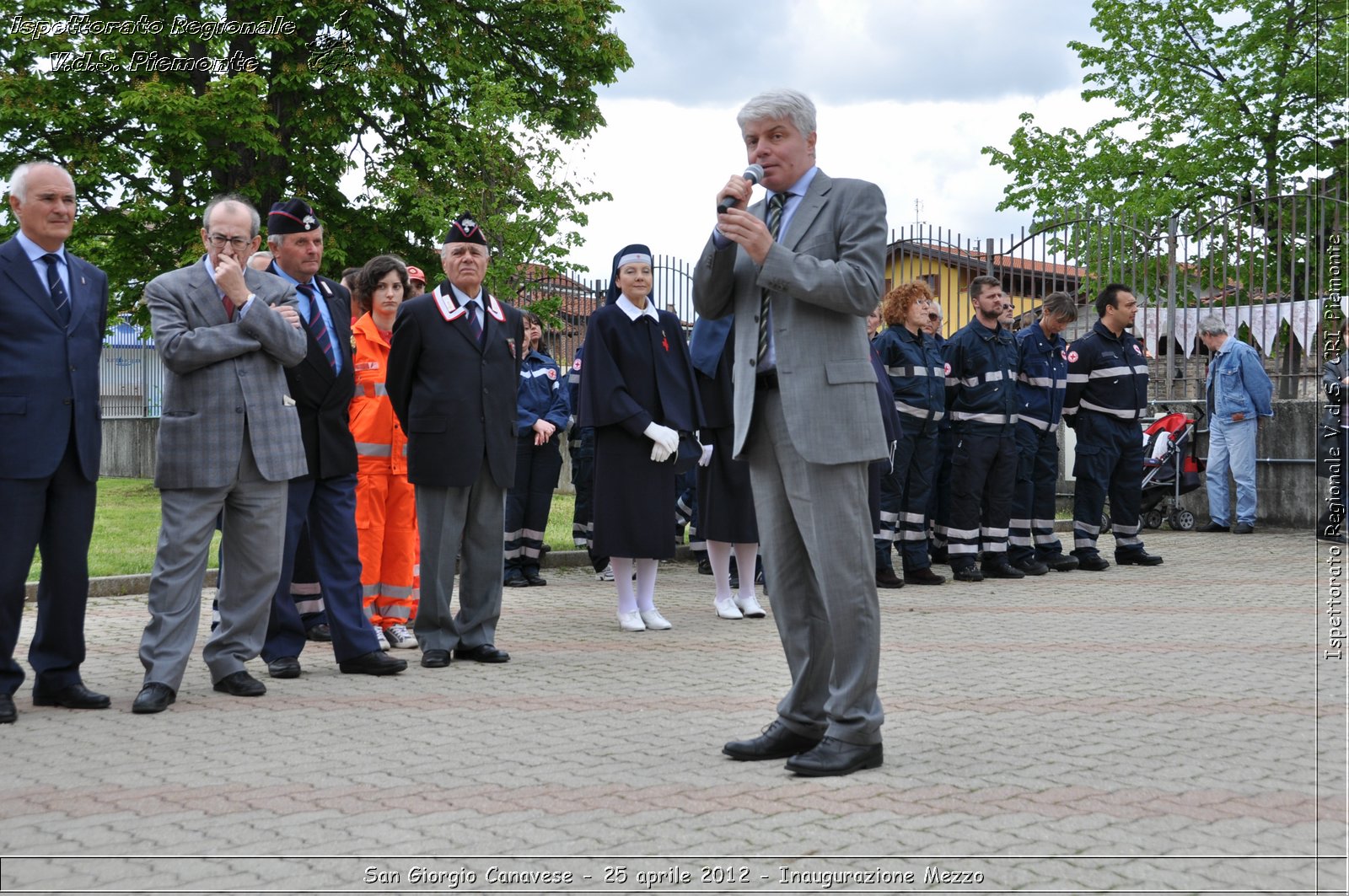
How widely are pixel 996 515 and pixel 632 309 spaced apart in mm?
4586

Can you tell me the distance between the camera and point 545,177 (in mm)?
26812

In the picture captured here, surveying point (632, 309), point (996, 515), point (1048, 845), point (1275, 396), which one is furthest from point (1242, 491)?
point (1048, 845)

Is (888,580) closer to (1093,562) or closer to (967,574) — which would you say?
(967,574)

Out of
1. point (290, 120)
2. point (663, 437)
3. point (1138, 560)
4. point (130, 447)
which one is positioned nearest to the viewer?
point (663, 437)

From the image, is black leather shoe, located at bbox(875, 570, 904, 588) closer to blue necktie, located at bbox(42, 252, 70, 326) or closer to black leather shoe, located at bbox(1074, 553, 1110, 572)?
black leather shoe, located at bbox(1074, 553, 1110, 572)

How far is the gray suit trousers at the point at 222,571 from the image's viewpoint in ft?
20.8

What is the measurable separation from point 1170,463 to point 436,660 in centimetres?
1148

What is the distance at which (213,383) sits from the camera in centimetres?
651

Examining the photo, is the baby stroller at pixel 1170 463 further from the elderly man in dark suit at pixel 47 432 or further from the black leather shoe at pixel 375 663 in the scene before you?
the elderly man in dark suit at pixel 47 432

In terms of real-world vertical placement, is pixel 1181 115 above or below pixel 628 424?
above

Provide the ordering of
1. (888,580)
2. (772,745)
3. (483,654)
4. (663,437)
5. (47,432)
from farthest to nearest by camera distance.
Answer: (888,580) → (663,437) → (483,654) → (47,432) → (772,745)

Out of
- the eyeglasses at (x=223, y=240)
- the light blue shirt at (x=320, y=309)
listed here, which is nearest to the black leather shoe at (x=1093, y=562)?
the light blue shirt at (x=320, y=309)

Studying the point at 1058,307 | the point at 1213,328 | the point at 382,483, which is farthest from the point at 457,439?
the point at 1213,328

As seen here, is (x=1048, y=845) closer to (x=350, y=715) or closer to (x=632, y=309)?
(x=350, y=715)
